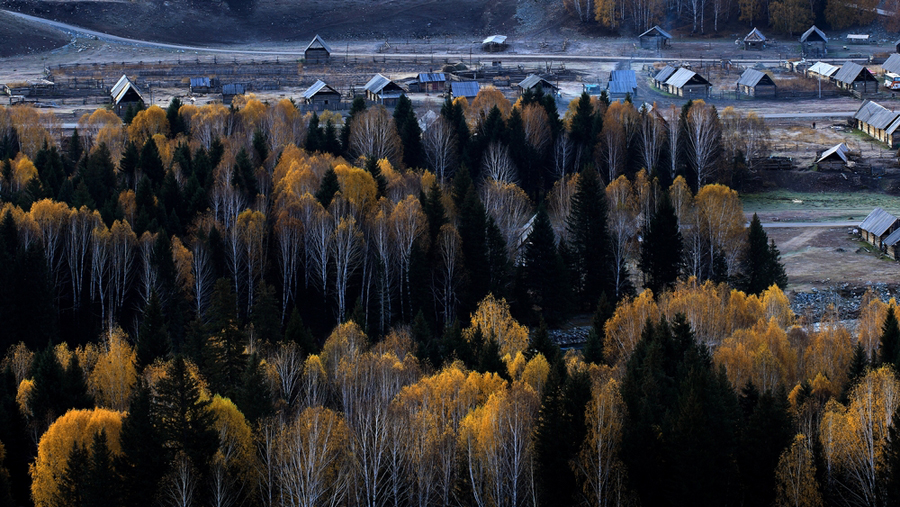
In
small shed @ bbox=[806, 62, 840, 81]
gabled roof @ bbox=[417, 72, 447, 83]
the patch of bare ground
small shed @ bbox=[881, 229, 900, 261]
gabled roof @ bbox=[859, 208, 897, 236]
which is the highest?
the patch of bare ground

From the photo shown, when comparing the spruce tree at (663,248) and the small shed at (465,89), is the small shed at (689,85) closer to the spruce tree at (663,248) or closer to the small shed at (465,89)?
the small shed at (465,89)

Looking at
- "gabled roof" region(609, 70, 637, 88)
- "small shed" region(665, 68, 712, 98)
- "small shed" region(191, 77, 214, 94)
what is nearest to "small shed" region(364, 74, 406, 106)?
"small shed" region(191, 77, 214, 94)

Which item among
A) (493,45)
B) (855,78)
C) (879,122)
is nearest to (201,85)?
(493,45)

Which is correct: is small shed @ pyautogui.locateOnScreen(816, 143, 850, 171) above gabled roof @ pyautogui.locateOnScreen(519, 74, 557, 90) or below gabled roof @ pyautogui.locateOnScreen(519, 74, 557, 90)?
below

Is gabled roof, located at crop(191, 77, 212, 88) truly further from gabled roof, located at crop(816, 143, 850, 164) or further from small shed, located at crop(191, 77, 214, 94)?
gabled roof, located at crop(816, 143, 850, 164)

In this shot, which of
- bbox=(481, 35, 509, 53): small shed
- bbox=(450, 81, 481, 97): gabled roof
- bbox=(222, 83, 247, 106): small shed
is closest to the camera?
bbox=(222, 83, 247, 106): small shed

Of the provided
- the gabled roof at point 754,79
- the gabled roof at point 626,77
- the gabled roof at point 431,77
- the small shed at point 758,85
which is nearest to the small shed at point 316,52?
the gabled roof at point 431,77
